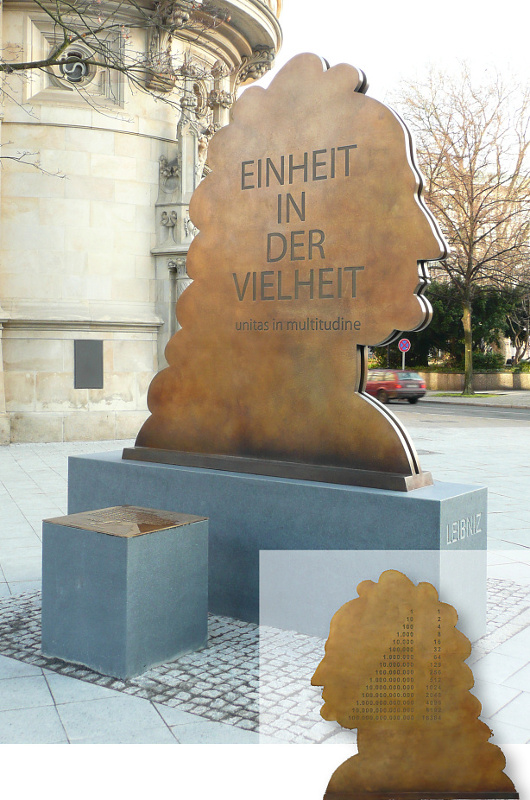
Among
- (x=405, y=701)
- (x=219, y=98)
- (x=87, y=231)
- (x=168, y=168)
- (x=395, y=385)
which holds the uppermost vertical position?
(x=219, y=98)

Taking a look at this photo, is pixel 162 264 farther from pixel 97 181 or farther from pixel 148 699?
pixel 148 699

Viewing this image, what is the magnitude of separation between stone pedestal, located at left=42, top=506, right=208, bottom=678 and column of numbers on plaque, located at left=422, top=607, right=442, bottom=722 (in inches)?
73.7

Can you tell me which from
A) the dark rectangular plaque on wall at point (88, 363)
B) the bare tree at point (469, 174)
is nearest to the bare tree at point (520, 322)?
the bare tree at point (469, 174)

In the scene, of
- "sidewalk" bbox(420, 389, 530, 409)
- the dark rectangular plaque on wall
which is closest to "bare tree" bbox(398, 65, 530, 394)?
"sidewalk" bbox(420, 389, 530, 409)

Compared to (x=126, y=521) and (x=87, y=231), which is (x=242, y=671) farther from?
(x=87, y=231)

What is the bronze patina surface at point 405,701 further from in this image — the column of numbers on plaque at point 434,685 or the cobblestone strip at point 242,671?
the cobblestone strip at point 242,671

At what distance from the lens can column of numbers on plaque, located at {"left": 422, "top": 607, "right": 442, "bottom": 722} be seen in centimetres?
299

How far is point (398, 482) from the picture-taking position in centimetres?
484

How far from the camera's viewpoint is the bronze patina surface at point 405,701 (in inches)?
116

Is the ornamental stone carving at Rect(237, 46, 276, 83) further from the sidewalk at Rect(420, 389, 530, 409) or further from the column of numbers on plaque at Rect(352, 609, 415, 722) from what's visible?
the column of numbers on plaque at Rect(352, 609, 415, 722)

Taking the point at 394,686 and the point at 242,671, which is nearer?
the point at 394,686

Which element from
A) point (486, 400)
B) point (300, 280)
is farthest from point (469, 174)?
point (300, 280)

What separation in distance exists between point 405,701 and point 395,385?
92.7ft

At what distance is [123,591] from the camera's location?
14.2 ft
